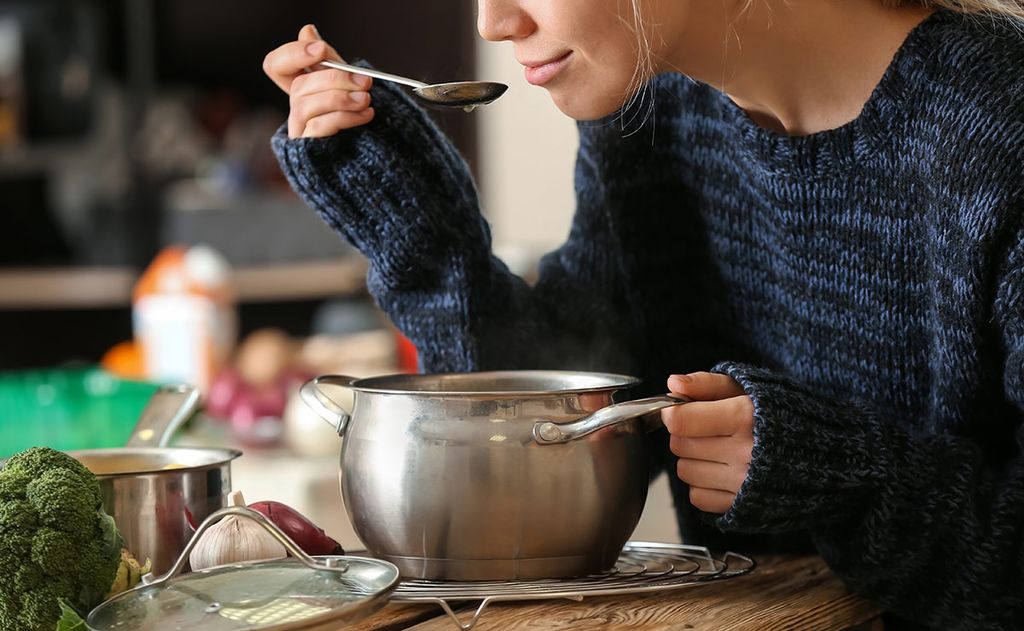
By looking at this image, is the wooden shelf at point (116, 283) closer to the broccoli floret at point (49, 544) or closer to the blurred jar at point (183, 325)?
the blurred jar at point (183, 325)

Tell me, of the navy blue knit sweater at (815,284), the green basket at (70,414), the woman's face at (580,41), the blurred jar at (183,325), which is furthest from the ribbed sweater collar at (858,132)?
the blurred jar at (183,325)

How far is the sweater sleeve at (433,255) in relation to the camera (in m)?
0.94

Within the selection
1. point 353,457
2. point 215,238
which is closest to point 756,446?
point 353,457

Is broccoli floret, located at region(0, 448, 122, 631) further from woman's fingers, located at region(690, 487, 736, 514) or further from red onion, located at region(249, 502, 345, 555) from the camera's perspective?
woman's fingers, located at region(690, 487, 736, 514)

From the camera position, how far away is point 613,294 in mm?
1081

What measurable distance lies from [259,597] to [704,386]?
29cm

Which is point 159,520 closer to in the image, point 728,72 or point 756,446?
point 756,446

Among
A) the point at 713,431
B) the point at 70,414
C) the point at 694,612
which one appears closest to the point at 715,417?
the point at 713,431

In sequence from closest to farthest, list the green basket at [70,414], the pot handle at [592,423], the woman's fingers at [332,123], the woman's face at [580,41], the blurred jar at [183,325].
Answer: the pot handle at [592,423]
the woman's face at [580,41]
the woman's fingers at [332,123]
the green basket at [70,414]
the blurred jar at [183,325]

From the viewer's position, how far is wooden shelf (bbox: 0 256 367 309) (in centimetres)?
336

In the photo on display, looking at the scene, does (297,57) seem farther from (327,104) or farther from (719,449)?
(719,449)

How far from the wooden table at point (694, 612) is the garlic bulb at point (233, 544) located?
8cm

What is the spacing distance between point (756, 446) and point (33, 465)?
40 cm

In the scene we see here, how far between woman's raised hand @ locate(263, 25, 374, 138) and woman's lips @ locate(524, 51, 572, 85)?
0.49ft
